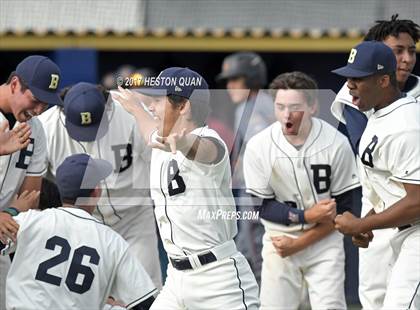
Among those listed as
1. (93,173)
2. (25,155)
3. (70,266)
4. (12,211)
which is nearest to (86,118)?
(25,155)

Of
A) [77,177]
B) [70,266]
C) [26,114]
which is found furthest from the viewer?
[26,114]

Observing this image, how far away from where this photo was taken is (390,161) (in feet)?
22.4

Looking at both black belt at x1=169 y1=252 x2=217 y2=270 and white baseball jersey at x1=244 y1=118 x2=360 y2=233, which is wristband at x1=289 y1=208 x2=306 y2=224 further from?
black belt at x1=169 y1=252 x2=217 y2=270

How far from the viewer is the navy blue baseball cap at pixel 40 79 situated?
7355 millimetres

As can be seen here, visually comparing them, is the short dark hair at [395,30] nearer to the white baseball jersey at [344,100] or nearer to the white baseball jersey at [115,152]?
the white baseball jersey at [344,100]

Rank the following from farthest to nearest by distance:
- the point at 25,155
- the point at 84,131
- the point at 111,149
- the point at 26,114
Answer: the point at 111,149 < the point at 84,131 < the point at 25,155 < the point at 26,114

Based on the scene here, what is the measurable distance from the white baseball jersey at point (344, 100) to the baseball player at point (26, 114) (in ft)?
5.72

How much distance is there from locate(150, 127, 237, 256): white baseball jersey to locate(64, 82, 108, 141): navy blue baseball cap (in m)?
1.08

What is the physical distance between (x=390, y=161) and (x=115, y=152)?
6.85 ft

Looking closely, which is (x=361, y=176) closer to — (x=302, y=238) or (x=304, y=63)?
(x=302, y=238)

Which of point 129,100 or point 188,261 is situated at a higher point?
point 129,100

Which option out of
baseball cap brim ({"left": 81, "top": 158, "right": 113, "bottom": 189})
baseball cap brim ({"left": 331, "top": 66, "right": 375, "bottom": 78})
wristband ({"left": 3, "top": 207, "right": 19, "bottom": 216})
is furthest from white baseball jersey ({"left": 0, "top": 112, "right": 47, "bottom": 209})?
baseball cap brim ({"left": 331, "top": 66, "right": 375, "bottom": 78})

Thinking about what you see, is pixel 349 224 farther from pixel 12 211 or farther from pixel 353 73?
pixel 12 211

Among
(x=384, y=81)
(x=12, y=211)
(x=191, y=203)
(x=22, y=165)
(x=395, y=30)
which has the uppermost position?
(x=395, y=30)
